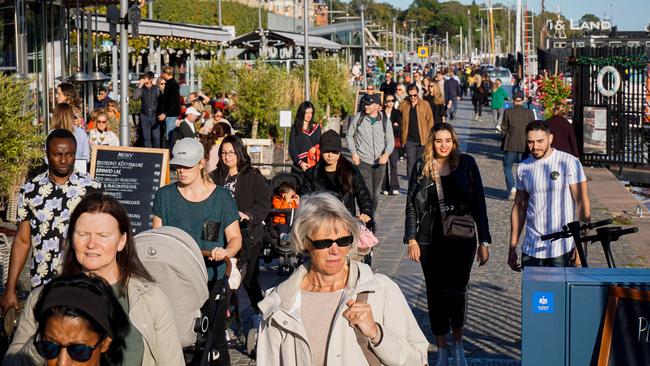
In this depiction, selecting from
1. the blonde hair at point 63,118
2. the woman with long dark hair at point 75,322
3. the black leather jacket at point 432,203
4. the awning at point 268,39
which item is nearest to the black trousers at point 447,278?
the black leather jacket at point 432,203

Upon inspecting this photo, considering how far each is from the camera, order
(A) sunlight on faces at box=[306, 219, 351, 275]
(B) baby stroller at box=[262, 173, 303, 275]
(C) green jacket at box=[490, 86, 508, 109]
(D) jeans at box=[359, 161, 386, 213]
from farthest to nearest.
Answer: (C) green jacket at box=[490, 86, 508, 109]
(D) jeans at box=[359, 161, 386, 213]
(B) baby stroller at box=[262, 173, 303, 275]
(A) sunlight on faces at box=[306, 219, 351, 275]

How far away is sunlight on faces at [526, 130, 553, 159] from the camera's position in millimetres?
8812

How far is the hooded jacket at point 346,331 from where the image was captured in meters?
4.54

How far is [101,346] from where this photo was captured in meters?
3.80

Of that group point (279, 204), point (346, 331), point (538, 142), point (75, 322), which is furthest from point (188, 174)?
point (279, 204)

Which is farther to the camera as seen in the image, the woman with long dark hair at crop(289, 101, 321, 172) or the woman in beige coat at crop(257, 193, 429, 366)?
the woman with long dark hair at crop(289, 101, 321, 172)

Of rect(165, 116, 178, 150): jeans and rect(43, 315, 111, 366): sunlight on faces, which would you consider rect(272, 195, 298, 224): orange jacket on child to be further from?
rect(165, 116, 178, 150): jeans

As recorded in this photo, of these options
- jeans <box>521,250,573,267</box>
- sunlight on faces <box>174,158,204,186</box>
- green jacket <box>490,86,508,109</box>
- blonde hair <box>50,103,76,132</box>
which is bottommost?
jeans <box>521,250,573,267</box>

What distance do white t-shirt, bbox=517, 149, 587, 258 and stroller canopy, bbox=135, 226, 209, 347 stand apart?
3409 millimetres

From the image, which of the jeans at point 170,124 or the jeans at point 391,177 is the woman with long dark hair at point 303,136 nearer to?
the jeans at point 391,177

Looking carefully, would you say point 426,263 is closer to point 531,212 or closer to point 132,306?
point 531,212

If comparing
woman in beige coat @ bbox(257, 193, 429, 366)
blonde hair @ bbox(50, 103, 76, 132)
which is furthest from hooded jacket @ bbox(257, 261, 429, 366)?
blonde hair @ bbox(50, 103, 76, 132)

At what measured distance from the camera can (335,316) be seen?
458cm

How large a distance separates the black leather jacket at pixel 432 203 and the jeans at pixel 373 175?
268 inches
